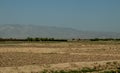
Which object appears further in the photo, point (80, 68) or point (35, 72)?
point (80, 68)

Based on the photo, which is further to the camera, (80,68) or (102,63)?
(102,63)

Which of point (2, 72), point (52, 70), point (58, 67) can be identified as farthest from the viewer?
point (58, 67)

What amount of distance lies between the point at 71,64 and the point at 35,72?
586 centimetres

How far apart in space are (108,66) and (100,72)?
5.61 meters

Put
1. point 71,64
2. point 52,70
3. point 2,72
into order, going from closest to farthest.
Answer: point 2,72 → point 52,70 → point 71,64

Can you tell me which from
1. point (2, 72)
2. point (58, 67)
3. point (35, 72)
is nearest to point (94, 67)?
point (58, 67)

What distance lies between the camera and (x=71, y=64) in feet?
107

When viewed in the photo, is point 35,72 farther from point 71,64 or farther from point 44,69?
point 71,64

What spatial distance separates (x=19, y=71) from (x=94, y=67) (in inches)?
306

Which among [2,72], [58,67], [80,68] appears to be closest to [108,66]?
[80,68]

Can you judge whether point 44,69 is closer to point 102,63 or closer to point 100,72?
point 100,72

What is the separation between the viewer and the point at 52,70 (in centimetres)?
2861

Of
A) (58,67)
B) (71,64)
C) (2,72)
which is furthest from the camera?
(71,64)

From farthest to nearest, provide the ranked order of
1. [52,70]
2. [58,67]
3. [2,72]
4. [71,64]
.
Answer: [71,64] < [58,67] < [52,70] < [2,72]
